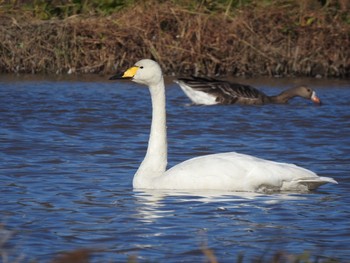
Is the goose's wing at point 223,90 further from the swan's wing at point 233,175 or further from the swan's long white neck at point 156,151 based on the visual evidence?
the swan's wing at point 233,175

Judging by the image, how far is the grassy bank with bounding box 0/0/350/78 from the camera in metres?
20.0

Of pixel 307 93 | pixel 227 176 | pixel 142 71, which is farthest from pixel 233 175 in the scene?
pixel 307 93

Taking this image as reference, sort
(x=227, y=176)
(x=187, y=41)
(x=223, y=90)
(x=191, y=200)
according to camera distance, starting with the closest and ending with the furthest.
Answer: (x=191, y=200), (x=227, y=176), (x=223, y=90), (x=187, y=41)

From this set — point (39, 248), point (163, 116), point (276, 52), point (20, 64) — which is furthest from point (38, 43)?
point (39, 248)

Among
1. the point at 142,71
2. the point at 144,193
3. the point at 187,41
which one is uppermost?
the point at 142,71

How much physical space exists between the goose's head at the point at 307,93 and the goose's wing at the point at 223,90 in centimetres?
60

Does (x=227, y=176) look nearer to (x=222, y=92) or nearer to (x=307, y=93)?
(x=222, y=92)

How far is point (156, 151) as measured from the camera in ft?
27.8

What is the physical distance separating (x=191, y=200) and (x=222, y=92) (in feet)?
27.6

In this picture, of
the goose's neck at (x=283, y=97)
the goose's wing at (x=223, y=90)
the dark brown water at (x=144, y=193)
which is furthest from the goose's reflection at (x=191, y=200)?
the goose's neck at (x=283, y=97)

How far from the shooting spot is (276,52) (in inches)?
785

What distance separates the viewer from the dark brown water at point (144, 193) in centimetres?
635

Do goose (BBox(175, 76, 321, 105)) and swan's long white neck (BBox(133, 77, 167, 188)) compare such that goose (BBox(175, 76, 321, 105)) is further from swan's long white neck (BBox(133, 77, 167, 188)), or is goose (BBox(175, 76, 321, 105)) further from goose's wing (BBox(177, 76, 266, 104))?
swan's long white neck (BBox(133, 77, 167, 188))

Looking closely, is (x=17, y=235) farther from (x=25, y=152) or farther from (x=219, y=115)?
(x=219, y=115)
